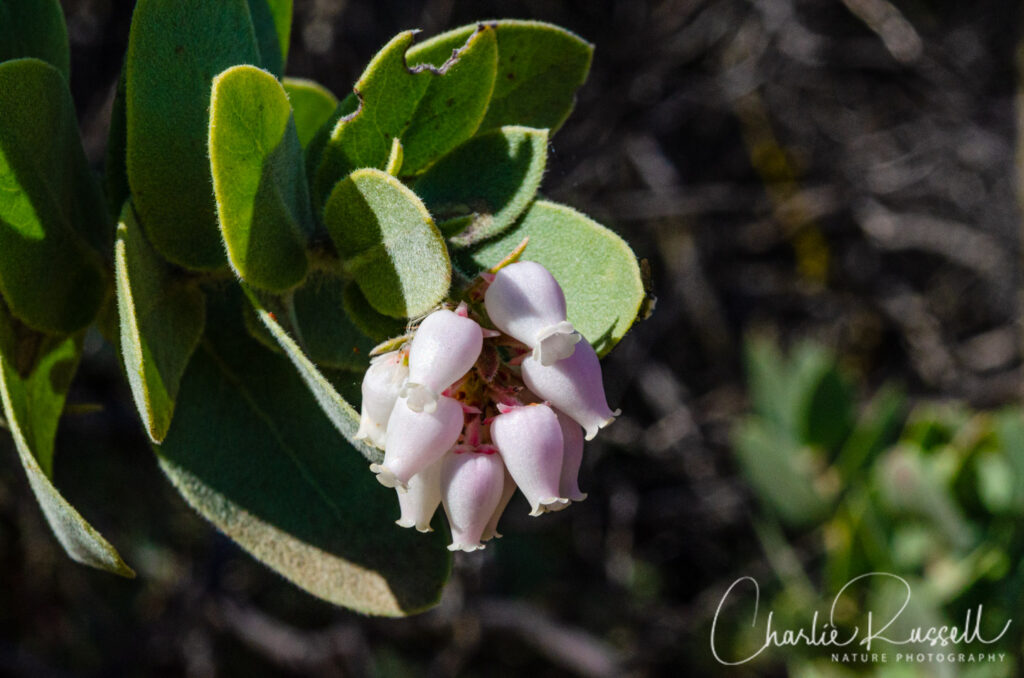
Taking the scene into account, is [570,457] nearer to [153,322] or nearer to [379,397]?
[379,397]

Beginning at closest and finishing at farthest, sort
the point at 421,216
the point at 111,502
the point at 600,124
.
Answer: the point at 421,216
the point at 111,502
the point at 600,124

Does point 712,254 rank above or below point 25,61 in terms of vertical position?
below

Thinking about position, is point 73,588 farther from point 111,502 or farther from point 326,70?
point 326,70

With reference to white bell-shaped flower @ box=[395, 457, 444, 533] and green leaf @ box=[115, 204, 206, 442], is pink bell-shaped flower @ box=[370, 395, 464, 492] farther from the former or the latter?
green leaf @ box=[115, 204, 206, 442]

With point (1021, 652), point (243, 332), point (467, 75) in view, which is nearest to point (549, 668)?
point (1021, 652)

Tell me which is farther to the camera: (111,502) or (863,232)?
(863,232)

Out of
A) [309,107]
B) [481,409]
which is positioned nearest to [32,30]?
[309,107]

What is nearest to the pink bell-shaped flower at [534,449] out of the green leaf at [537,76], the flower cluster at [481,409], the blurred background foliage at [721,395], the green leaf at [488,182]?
the flower cluster at [481,409]
